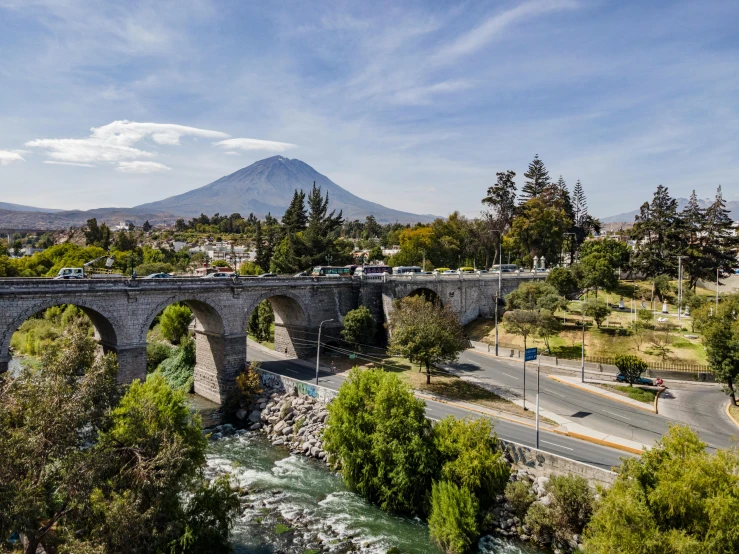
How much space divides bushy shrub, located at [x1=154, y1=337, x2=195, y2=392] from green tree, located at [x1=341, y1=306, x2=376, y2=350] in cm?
1570

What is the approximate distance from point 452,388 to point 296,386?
12.9 m

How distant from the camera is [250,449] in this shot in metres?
35.1

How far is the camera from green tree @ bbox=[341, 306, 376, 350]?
4950 centimetres

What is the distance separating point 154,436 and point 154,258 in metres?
99.9

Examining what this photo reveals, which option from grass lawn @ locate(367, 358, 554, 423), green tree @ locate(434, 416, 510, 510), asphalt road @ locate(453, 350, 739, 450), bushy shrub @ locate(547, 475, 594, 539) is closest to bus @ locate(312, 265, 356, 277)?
grass lawn @ locate(367, 358, 554, 423)

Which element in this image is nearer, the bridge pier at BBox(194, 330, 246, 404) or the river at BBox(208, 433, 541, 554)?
the river at BBox(208, 433, 541, 554)

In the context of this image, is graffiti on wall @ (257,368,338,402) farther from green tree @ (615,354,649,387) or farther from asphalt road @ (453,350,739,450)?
green tree @ (615,354,649,387)

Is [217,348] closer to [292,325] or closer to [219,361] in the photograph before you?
[219,361]

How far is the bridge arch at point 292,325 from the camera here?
51000mm

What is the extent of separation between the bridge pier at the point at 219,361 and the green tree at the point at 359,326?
10.3 meters

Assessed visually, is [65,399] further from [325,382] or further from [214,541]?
[325,382]

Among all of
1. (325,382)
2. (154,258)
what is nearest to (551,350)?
(325,382)

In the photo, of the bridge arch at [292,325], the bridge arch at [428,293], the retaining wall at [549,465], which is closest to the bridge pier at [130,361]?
the bridge arch at [292,325]

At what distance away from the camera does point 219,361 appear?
146ft
